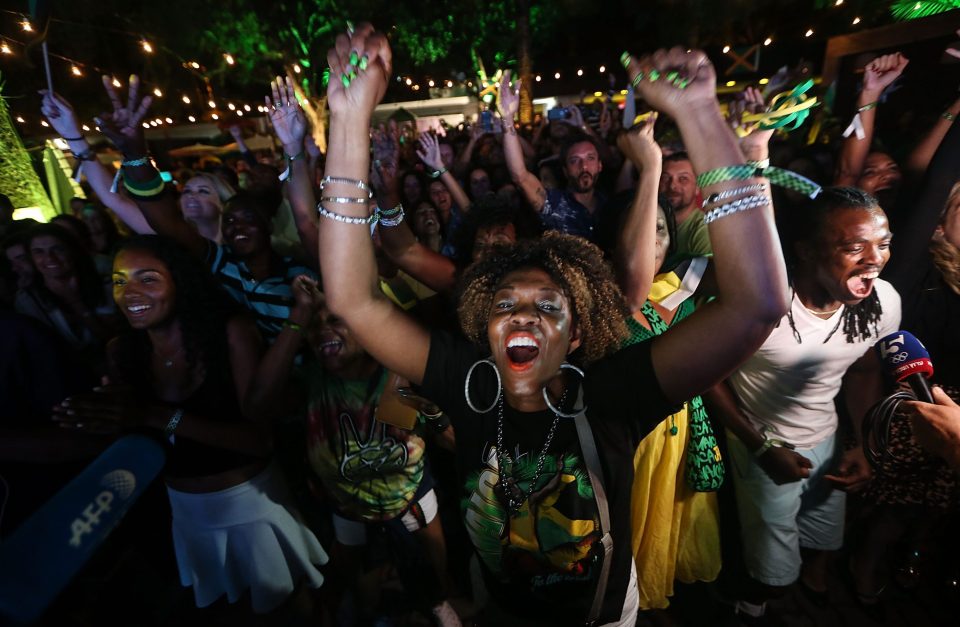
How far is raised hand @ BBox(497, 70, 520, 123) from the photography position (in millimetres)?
3751

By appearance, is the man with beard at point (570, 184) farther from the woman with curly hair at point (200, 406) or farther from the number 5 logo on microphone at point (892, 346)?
the woman with curly hair at point (200, 406)

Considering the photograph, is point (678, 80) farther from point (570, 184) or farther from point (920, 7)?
point (920, 7)

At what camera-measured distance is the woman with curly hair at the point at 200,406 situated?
6.87 ft

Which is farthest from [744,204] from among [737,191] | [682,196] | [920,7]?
[920,7]

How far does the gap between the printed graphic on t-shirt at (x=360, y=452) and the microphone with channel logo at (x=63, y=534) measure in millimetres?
1026

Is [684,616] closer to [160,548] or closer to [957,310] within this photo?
[957,310]

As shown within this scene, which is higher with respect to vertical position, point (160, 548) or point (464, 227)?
point (464, 227)

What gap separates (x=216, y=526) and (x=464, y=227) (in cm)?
228

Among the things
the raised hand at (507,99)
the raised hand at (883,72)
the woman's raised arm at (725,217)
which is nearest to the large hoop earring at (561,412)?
the woman's raised arm at (725,217)

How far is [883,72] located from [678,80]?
12.0 ft

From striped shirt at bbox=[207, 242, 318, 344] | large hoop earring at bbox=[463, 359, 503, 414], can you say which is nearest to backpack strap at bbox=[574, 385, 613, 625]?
large hoop earring at bbox=[463, 359, 503, 414]

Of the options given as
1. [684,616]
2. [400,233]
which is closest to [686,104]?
[400,233]

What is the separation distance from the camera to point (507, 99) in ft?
12.7

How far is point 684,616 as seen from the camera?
254 cm
